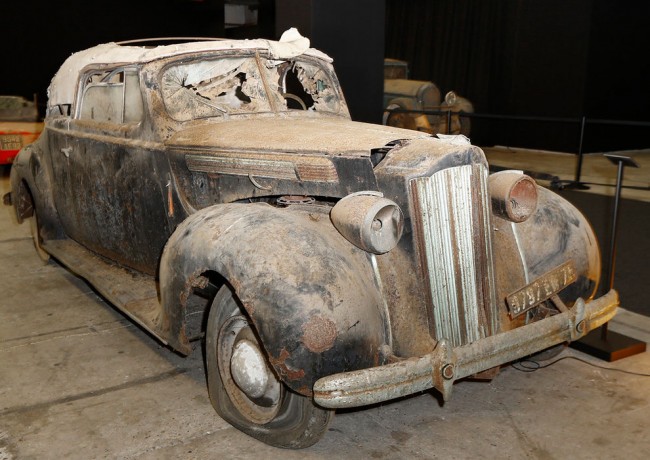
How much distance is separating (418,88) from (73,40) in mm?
6822

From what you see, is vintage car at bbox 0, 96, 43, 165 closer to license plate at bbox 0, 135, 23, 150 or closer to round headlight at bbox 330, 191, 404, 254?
license plate at bbox 0, 135, 23, 150

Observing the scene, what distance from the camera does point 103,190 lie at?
15.0 feet

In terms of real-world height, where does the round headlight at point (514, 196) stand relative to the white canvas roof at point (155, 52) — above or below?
below

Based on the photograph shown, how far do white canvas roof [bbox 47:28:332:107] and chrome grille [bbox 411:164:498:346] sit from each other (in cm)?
188

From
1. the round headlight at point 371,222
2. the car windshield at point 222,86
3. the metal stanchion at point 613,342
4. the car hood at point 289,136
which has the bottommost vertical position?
the metal stanchion at point 613,342

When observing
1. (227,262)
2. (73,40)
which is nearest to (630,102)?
(73,40)

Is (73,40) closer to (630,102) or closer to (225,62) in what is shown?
(225,62)

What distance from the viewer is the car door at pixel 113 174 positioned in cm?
414

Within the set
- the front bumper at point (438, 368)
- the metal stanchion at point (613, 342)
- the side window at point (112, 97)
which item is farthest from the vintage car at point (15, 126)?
the front bumper at point (438, 368)

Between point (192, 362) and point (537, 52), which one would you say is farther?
point (537, 52)

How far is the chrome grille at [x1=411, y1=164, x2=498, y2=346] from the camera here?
296 centimetres

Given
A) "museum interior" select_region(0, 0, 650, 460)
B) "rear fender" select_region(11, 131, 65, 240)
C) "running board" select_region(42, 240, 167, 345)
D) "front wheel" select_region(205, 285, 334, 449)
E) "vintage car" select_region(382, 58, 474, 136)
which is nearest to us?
"museum interior" select_region(0, 0, 650, 460)

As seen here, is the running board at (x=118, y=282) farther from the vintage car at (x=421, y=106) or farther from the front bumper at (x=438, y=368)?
the vintage car at (x=421, y=106)

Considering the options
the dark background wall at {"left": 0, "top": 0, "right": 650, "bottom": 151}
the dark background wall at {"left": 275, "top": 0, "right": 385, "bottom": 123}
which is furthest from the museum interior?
the dark background wall at {"left": 0, "top": 0, "right": 650, "bottom": 151}
